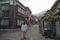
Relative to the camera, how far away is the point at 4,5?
42.5 meters

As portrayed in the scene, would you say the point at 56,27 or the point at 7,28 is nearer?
the point at 56,27

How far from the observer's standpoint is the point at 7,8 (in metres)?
42.4

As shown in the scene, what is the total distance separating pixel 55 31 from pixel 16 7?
24318 millimetres

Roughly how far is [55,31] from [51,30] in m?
0.57

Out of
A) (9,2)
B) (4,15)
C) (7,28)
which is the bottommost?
(7,28)

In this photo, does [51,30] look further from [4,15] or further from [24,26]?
[4,15]

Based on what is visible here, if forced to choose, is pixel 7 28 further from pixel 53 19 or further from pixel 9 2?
pixel 53 19

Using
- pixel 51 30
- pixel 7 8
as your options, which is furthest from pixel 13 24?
pixel 51 30

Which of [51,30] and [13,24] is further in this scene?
[13,24]

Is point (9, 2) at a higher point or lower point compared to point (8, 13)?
higher

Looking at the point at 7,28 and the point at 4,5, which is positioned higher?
the point at 4,5

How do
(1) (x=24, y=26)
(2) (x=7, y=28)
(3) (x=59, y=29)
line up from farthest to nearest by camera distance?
(2) (x=7, y=28) → (3) (x=59, y=29) → (1) (x=24, y=26)

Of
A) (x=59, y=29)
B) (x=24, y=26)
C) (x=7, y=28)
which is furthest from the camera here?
(x=7, y=28)

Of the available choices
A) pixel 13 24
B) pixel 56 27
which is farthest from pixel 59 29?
pixel 13 24
